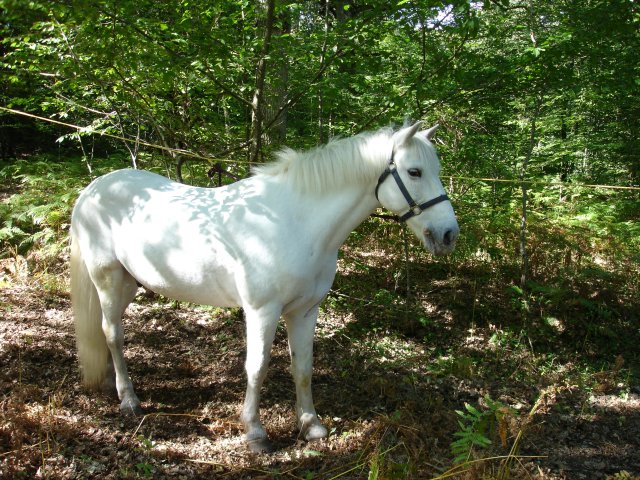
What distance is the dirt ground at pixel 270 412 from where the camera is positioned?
9.71 feet

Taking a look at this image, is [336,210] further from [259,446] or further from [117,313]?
[117,313]

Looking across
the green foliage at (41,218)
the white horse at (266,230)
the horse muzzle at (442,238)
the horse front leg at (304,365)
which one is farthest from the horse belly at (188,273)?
the green foliage at (41,218)

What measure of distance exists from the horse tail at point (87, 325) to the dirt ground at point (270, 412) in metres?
0.20

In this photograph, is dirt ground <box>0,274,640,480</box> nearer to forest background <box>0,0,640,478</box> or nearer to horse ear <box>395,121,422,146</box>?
forest background <box>0,0,640,478</box>

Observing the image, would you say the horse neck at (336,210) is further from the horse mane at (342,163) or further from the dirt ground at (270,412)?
the dirt ground at (270,412)

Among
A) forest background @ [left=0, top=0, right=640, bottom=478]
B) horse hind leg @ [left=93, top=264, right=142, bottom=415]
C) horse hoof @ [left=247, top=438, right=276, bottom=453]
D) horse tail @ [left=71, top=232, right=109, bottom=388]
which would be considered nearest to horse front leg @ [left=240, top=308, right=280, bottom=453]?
horse hoof @ [left=247, top=438, right=276, bottom=453]

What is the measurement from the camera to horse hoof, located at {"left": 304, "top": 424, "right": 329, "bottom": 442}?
339 cm

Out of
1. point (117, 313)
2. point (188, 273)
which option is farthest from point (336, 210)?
point (117, 313)

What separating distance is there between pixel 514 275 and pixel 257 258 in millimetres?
4442

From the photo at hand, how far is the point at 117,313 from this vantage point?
3719 millimetres

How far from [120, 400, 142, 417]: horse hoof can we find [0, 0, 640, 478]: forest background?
2045 millimetres

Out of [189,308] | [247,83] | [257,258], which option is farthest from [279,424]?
[247,83]

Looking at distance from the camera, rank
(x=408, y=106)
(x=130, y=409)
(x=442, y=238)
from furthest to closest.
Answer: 1. (x=408, y=106)
2. (x=130, y=409)
3. (x=442, y=238)

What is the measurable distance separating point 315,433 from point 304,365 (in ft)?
1.64
